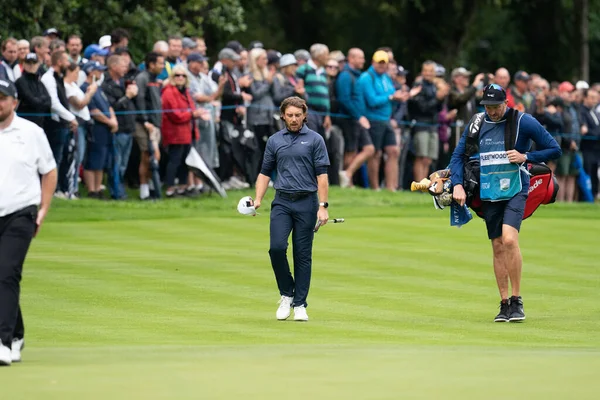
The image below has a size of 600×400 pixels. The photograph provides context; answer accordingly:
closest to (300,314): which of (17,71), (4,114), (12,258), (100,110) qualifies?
(12,258)

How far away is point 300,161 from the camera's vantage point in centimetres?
1348

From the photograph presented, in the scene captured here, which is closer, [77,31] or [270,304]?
[270,304]

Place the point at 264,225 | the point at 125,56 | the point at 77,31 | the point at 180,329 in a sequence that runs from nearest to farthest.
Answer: the point at 180,329 < the point at 264,225 < the point at 125,56 < the point at 77,31

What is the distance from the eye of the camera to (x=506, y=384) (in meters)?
9.50

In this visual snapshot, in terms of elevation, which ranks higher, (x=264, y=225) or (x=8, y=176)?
(x=8, y=176)


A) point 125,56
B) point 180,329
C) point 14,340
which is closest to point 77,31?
point 125,56

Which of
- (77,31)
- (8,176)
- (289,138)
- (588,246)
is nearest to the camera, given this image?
(8,176)

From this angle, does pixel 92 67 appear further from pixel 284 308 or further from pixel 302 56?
pixel 284 308

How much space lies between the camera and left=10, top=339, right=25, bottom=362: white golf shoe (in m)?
10.4

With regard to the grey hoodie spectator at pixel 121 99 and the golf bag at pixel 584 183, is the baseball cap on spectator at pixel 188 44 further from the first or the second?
the golf bag at pixel 584 183

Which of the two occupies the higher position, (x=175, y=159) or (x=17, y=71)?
(x=17, y=71)

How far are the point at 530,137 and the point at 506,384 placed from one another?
4716 millimetres

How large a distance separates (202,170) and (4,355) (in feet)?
48.0

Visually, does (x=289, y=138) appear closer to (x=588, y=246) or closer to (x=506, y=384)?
(x=506, y=384)
